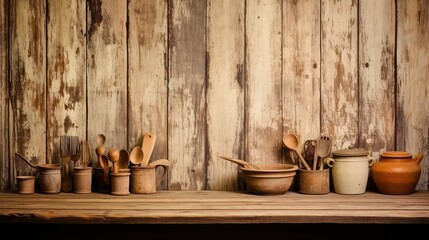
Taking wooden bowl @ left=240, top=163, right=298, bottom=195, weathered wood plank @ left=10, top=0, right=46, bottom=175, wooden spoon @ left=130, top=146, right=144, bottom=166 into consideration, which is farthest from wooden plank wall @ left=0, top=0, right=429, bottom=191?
wooden bowl @ left=240, top=163, right=298, bottom=195

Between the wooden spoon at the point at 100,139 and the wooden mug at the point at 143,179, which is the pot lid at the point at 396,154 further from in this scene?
the wooden spoon at the point at 100,139

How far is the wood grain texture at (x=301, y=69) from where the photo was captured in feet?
7.89

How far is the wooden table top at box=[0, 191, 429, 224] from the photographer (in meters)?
1.83

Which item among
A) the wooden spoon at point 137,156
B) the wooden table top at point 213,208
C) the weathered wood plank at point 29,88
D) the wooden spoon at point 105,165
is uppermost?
the weathered wood plank at point 29,88

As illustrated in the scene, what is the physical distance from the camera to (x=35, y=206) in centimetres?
196

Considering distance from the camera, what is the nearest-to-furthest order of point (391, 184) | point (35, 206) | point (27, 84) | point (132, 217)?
point (132, 217) < point (35, 206) < point (391, 184) < point (27, 84)

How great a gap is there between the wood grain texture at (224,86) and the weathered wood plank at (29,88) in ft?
2.84

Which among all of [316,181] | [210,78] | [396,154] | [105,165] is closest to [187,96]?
[210,78]

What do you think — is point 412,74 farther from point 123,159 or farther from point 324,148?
point 123,159

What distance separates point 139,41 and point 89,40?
259 millimetres

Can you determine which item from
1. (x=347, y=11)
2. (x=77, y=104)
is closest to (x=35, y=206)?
(x=77, y=104)

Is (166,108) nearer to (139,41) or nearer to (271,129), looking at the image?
(139,41)

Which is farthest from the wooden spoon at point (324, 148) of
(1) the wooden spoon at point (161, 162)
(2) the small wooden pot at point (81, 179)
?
(2) the small wooden pot at point (81, 179)

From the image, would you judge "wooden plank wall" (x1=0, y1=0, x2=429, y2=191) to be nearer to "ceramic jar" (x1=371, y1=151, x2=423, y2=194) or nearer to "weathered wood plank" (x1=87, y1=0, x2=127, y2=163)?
"weathered wood plank" (x1=87, y1=0, x2=127, y2=163)
